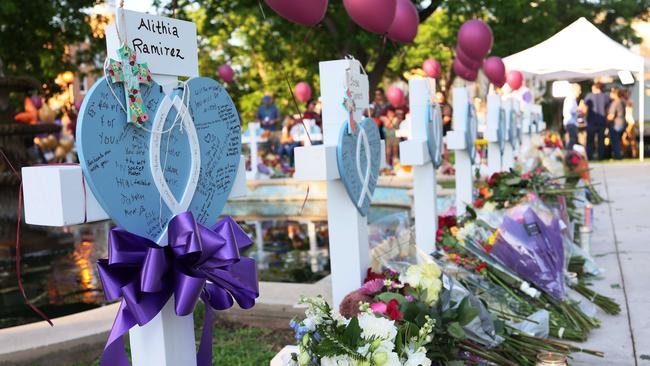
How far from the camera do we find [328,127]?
11.3 feet

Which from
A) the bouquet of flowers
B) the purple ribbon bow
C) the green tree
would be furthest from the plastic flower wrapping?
the green tree

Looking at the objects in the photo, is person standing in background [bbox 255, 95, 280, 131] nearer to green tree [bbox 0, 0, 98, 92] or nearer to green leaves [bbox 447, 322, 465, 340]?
green tree [bbox 0, 0, 98, 92]

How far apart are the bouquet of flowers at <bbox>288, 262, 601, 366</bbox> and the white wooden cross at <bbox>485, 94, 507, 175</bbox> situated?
4348 millimetres

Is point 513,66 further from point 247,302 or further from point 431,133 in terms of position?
point 247,302

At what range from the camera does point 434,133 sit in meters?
4.92

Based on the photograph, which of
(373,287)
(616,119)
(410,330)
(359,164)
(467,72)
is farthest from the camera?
(616,119)

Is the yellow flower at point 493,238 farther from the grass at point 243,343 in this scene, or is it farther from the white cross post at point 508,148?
the white cross post at point 508,148

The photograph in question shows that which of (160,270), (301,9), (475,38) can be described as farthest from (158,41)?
(475,38)

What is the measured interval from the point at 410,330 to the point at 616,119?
15.7 meters

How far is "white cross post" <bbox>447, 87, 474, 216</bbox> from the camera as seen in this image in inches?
221

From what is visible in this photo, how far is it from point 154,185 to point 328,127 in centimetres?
152

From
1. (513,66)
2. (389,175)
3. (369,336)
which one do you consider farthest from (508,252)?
(513,66)

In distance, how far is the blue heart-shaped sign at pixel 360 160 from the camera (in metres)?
3.36

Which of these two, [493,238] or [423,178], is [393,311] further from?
[423,178]
